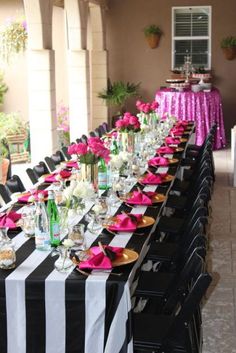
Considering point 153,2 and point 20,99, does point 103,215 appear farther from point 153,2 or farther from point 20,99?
point 153,2

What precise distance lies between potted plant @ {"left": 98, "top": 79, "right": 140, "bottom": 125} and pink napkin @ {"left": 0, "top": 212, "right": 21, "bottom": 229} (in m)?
9.88

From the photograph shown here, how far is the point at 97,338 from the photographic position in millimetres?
3590

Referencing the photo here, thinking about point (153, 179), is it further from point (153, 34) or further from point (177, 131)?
point (153, 34)

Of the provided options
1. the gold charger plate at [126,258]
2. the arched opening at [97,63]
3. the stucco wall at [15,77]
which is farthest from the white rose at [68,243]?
the stucco wall at [15,77]

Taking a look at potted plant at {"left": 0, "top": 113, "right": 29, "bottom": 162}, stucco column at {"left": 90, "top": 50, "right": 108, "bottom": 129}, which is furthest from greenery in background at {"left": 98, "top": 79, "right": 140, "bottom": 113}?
potted plant at {"left": 0, "top": 113, "right": 29, "bottom": 162}

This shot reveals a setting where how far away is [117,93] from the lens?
47.4 feet

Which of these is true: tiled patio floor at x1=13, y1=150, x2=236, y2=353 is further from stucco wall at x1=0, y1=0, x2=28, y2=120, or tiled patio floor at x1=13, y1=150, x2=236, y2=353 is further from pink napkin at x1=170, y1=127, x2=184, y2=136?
stucco wall at x1=0, y1=0, x2=28, y2=120

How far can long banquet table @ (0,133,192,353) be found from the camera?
11.5 feet

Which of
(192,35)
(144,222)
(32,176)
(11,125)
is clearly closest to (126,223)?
(144,222)

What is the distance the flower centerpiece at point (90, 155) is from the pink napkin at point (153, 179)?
0.57 m

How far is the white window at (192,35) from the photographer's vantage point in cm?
1491

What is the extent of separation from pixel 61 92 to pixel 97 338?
11592mm

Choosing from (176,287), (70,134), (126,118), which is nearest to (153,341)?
(176,287)

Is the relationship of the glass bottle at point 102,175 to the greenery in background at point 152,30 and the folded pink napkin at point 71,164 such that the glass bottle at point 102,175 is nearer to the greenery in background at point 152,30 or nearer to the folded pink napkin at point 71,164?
the folded pink napkin at point 71,164
